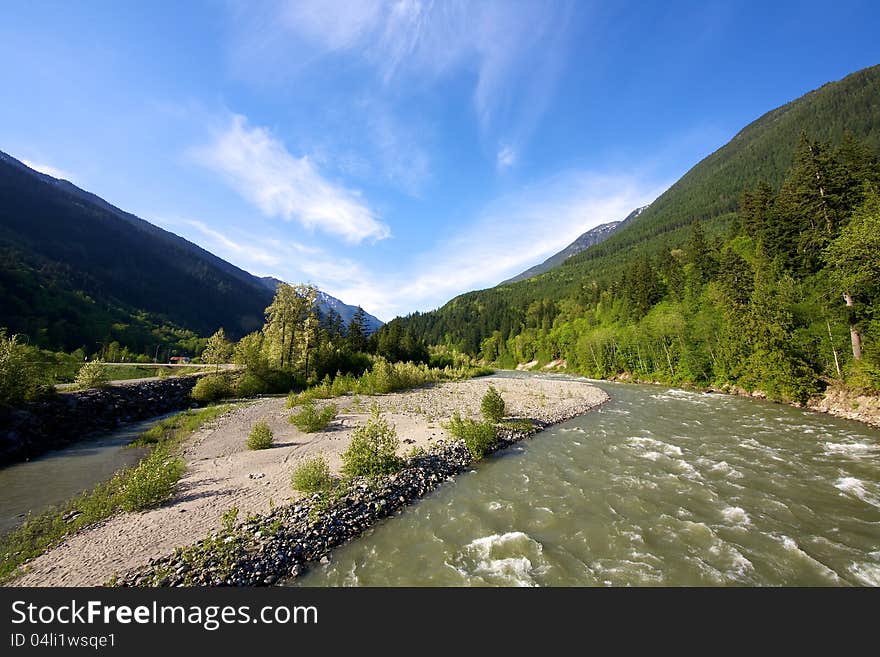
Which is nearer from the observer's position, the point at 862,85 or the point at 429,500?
the point at 429,500

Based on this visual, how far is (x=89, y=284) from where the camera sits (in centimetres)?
10638

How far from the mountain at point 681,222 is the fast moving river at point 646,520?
9013 centimetres

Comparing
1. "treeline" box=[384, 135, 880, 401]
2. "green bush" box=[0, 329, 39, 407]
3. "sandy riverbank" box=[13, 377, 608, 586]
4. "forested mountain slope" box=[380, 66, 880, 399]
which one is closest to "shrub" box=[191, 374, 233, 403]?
"sandy riverbank" box=[13, 377, 608, 586]

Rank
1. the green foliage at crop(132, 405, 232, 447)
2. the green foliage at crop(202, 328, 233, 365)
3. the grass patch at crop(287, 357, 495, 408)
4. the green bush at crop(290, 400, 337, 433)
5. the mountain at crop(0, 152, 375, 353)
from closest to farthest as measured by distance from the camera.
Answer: the green foliage at crop(132, 405, 232, 447) < the green bush at crop(290, 400, 337, 433) < the grass patch at crop(287, 357, 495, 408) < the green foliage at crop(202, 328, 233, 365) < the mountain at crop(0, 152, 375, 353)

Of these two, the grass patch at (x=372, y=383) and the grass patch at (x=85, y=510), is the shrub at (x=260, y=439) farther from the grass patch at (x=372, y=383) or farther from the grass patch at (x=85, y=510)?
the grass patch at (x=372, y=383)

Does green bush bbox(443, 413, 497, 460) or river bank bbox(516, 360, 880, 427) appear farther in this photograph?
river bank bbox(516, 360, 880, 427)

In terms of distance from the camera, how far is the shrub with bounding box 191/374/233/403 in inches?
1204

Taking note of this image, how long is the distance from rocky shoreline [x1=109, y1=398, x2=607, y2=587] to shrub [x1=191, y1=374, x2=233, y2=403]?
92.9 feet

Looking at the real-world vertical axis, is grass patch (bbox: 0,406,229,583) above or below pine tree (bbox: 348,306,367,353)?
below

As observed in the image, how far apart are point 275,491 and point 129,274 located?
665 feet

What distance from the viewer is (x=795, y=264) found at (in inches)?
1201

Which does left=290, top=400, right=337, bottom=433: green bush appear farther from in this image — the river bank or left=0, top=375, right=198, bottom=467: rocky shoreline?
the river bank
